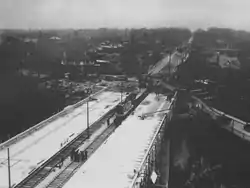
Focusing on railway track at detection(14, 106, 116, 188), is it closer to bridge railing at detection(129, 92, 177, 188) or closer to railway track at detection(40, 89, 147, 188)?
railway track at detection(40, 89, 147, 188)

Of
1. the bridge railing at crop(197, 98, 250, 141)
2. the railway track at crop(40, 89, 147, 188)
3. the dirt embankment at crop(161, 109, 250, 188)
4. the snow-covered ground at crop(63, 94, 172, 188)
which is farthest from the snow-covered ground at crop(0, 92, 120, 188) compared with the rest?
the bridge railing at crop(197, 98, 250, 141)

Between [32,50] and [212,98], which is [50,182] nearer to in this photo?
[212,98]

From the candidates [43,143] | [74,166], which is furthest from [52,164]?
[43,143]

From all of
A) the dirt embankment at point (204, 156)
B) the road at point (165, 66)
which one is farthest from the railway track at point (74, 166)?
the road at point (165, 66)

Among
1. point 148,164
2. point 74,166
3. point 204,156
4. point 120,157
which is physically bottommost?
point 204,156

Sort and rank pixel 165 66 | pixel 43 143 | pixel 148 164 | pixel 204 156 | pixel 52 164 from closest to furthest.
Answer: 1. pixel 148 164
2. pixel 52 164
3. pixel 43 143
4. pixel 204 156
5. pixel 165 66

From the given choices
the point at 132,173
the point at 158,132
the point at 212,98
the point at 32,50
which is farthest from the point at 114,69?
the point at 132,173

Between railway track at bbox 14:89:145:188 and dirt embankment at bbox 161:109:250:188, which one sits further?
dirt embankment at bbox 161:109:250:188

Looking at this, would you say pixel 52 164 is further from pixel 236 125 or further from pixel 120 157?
pixel 236 125
